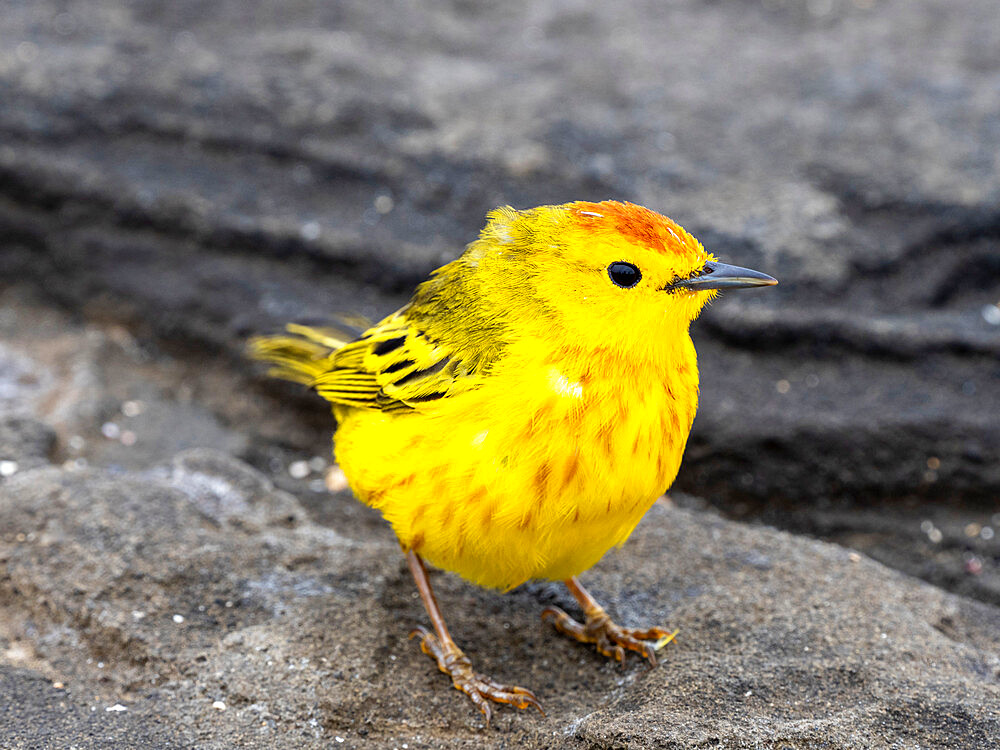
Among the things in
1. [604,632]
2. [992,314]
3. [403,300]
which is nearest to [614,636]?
[604,632]

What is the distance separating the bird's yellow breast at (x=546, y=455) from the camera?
315 cm

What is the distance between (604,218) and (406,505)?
3.88 ft

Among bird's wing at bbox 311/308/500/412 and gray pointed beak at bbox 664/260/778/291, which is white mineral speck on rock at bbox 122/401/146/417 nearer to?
bird's wing at bbox 311/308/500/412

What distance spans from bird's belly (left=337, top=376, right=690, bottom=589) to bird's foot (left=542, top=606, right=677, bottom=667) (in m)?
0.38

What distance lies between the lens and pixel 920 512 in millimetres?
4961

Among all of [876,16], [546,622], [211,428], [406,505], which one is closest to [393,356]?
[406,505]

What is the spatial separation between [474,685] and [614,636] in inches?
22.1

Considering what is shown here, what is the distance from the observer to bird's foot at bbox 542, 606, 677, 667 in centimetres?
367

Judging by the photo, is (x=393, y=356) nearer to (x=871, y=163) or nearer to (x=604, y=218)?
(x=604, y=218)

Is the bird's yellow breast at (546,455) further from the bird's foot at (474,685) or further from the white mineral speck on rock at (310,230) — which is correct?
the white mineral speck on rock at (310,230)

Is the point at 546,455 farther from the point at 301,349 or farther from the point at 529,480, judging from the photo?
the point at 301,349

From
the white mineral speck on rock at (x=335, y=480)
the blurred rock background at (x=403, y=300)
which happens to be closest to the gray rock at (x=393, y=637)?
the blurred rock background at (x=403, y=300)

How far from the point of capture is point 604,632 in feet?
12.4

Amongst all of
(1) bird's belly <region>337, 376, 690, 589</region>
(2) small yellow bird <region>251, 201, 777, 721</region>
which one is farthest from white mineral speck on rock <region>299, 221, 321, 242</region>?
(1) bird's belly <region>337, 376, 690, 589</region>
